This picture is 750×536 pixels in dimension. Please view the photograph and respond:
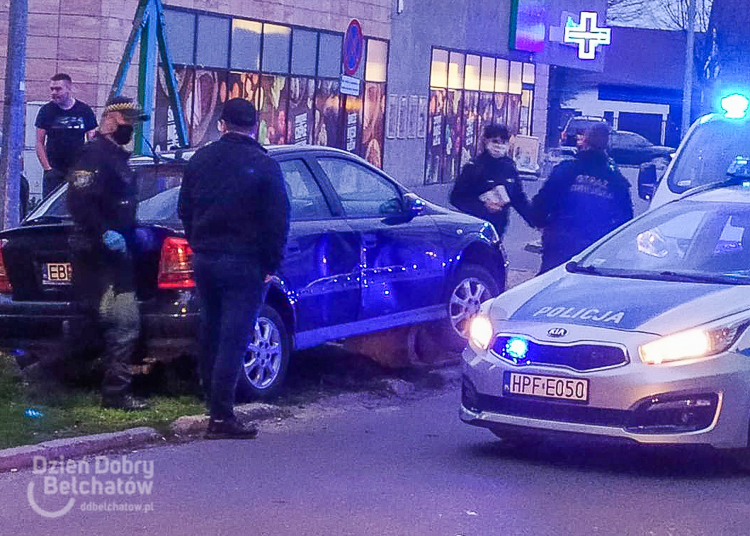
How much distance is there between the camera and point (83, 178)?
28.3 ft

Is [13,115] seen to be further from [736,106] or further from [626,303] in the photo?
[736,106]

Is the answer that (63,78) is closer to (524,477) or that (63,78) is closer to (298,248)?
(298,248)

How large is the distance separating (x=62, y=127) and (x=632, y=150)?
46037mm

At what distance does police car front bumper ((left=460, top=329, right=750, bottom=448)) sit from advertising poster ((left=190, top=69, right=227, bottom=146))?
15.1m

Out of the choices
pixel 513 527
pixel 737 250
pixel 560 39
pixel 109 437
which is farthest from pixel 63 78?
pixel 560 39

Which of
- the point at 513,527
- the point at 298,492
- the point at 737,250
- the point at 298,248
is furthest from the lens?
the point at 298,248

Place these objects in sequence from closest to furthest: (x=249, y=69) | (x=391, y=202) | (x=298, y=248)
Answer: (x=298, y=248)
(x=391, y=202)
(x=249, y=69)

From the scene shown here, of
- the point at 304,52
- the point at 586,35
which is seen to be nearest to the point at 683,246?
the point at 304,52

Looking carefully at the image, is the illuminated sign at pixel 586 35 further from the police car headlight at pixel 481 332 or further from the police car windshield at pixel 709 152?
the police car headlight at pixel 481 332

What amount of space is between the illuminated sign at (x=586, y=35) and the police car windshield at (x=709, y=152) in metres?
29.7

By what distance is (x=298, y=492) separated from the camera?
6.98 meters

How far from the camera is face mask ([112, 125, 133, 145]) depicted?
28.9ft

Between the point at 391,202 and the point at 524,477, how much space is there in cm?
357

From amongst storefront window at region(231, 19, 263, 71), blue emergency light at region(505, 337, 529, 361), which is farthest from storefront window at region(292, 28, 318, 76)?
blue emergency light at region(505, 337, 529, 361)
